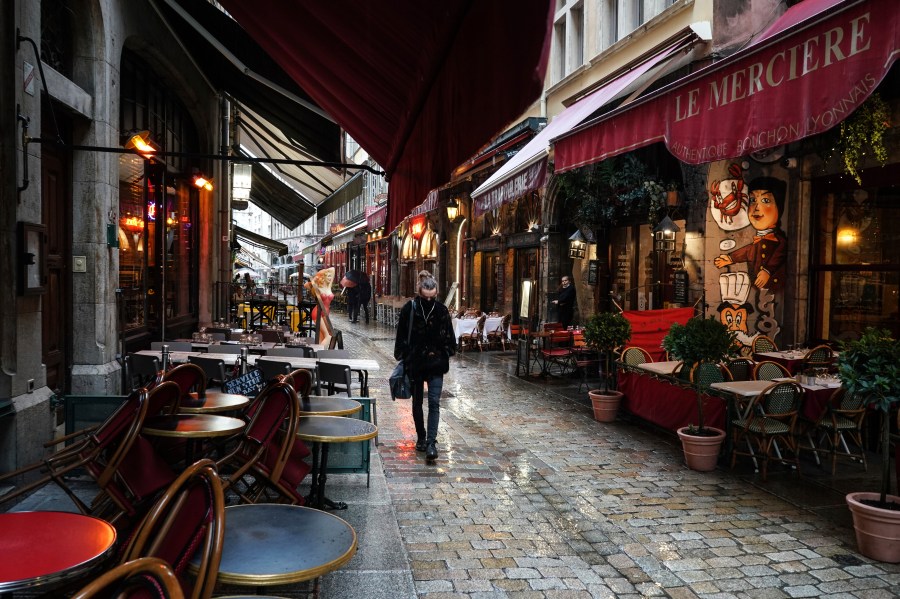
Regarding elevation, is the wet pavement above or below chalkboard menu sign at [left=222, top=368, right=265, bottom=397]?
below

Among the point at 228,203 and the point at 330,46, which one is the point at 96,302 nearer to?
the point at 330,46

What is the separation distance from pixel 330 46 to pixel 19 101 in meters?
2.88

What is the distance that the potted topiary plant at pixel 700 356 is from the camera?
20.2ft

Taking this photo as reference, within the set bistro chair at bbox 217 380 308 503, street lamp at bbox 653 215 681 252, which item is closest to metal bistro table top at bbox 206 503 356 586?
bistro chair at bbox 217 380 308 503

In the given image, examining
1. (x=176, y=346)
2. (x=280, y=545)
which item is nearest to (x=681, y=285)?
(x=176, y=346)

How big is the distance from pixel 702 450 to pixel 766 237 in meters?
4.21

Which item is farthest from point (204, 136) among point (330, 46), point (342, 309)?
point (342, 309)

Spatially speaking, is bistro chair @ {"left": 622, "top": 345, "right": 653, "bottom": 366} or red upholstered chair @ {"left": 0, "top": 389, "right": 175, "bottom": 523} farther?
bistro chair @ {"left": 622, "top": 345, "right": 653, "bottom": 366}

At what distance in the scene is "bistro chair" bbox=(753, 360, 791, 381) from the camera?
7148 mm

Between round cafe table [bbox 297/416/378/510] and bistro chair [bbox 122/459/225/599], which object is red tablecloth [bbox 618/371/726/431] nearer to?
round cafe table [bbox 297/416/378/510]

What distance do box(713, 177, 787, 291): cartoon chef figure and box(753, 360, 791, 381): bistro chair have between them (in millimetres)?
2198

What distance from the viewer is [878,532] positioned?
4.21m

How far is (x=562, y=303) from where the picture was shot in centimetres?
1353

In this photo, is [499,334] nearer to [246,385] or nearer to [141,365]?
[141,365]
